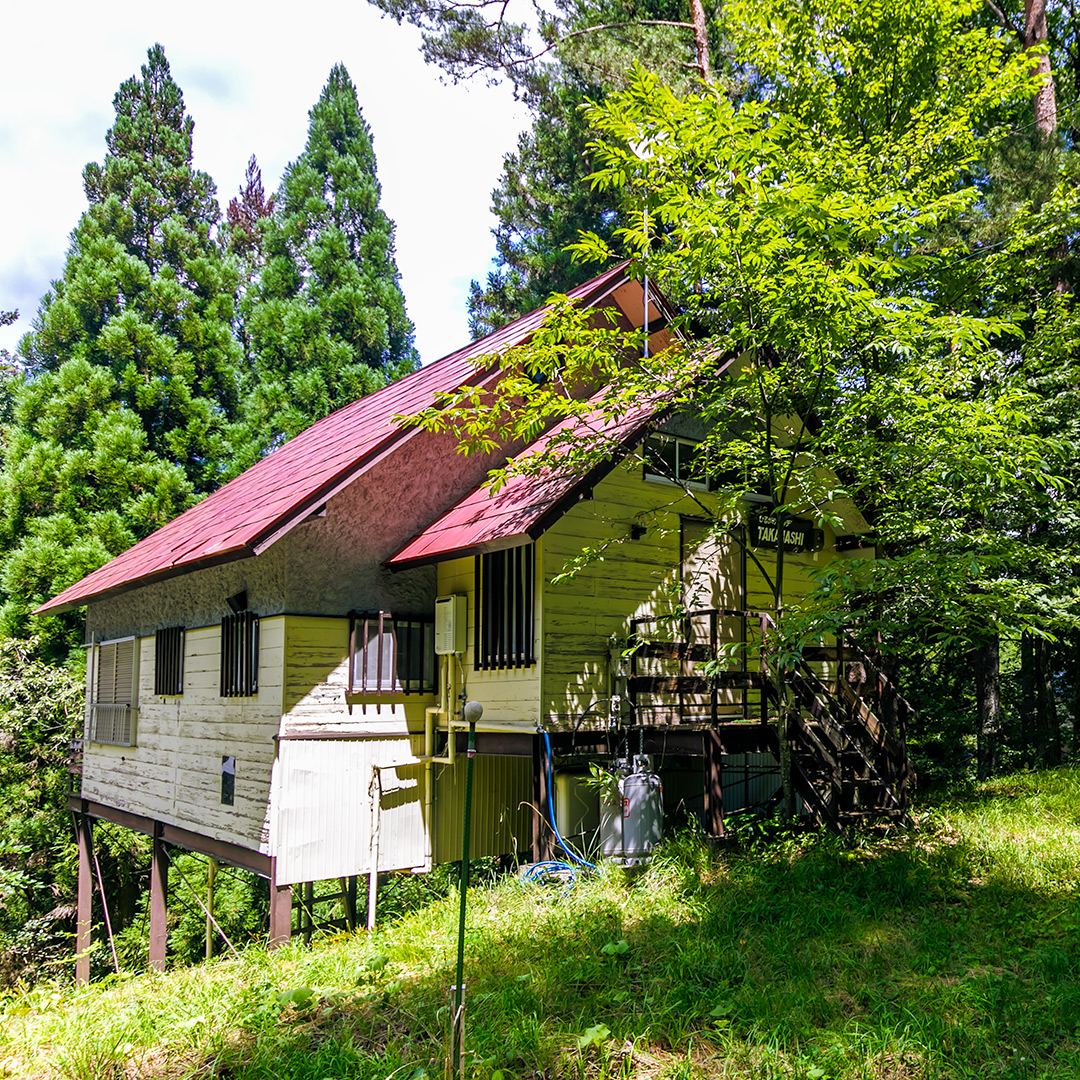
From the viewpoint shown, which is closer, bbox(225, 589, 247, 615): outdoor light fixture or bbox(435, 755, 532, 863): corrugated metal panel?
bbox(225, 589, 247, 615): outdoor light fixture

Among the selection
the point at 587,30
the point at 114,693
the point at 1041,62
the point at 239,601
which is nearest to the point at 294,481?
the point at 239,601

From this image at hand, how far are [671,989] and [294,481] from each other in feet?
23.3

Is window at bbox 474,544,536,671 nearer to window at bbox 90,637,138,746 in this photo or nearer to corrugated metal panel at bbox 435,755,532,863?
corrugated metal panel at bbox 435,755,532,863

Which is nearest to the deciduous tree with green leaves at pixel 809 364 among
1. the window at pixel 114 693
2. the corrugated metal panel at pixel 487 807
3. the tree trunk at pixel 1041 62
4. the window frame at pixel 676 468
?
the window frame at pixel 676 468

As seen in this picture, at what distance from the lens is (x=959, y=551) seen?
8102mm

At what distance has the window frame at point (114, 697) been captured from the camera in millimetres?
12555

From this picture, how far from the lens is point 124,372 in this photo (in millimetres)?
21828

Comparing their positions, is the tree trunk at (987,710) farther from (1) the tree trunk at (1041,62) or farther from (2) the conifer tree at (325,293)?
(2) the conifer tree at (325,293)

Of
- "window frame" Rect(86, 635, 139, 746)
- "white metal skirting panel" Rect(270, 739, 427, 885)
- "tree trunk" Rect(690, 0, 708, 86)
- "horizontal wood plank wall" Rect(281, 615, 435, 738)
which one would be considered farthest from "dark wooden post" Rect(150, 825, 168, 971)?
"tree trunk" Rect(690, 0, 708, 86)

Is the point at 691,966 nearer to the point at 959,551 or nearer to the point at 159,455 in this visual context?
the point at 959,551

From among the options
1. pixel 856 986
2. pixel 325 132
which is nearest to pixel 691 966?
pixel 856 986

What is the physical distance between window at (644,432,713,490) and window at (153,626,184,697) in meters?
6.33

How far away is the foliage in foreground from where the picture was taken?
434 cm

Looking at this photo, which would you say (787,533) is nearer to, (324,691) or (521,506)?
(521,506)
